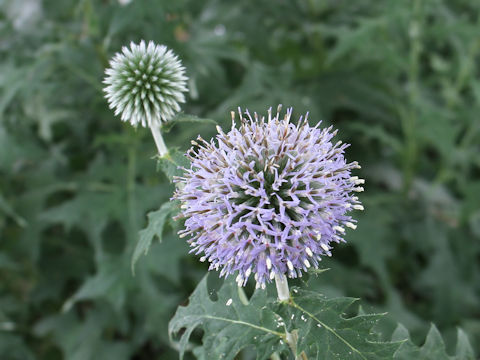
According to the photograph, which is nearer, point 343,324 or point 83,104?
point 343,324

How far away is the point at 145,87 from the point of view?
1.90 metres

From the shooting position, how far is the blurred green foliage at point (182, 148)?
10.3 ft

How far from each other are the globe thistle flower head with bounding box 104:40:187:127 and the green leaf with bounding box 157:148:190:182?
0.16m

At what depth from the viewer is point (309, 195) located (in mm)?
1494

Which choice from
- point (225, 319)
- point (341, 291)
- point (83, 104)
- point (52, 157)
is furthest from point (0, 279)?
point (225, 319)

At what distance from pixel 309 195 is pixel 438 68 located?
3.35 metres

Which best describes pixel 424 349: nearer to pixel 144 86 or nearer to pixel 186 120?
pixel 186 120

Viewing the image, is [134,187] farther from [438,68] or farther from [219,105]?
[438,68]

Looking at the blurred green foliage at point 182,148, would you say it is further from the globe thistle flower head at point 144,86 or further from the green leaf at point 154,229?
the green leaf at point 154,229

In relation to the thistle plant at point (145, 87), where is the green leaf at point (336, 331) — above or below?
below

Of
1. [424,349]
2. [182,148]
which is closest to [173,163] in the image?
[424,349]

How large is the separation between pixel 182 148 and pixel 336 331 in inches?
85.4

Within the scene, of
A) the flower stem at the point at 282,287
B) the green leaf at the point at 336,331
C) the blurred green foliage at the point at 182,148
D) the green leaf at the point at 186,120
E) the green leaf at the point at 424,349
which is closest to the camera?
the green leaf at the point at 336,331

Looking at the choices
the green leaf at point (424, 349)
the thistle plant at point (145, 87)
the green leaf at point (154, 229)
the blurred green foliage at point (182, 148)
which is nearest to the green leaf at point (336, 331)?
the green leaf at point (424, 349)
